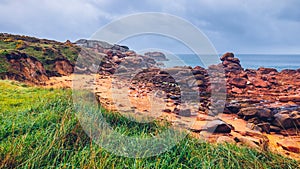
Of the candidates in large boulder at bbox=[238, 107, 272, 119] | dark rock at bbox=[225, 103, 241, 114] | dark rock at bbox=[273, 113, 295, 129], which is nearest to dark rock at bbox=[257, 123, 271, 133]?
dark rock at bbox=[273, 113, 295, 129]

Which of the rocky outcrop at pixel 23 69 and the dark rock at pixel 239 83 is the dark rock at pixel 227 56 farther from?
the rocky outcrop at pixel 23 69

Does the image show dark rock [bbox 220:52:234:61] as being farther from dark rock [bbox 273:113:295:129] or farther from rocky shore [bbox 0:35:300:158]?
dark rock [bbox 273:113:295:129]

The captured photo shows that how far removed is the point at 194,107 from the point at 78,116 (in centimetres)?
415

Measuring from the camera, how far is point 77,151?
2625mm

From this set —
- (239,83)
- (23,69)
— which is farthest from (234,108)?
(23,69)

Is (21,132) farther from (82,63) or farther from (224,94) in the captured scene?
(82,63)

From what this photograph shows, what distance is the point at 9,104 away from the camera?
4.21m

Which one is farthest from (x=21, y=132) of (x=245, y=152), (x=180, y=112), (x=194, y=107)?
(x=194, y=107)

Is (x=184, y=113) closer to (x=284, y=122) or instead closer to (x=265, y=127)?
(x=265, y=127)

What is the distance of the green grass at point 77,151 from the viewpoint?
2.36m

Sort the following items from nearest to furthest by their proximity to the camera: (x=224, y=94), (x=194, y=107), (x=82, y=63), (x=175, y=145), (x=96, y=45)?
(x=175, y=145)
(x=194, y=107)
(x=224, y=94)
(x=82, y=63)
(x=96, y=45)

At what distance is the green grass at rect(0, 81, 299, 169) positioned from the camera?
236 cm

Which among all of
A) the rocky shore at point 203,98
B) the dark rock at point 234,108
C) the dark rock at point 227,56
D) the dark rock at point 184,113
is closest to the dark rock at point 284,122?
the rocky shore at point 203,98

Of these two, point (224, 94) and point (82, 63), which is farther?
point (82, 63)
